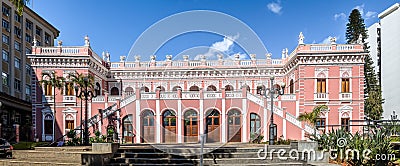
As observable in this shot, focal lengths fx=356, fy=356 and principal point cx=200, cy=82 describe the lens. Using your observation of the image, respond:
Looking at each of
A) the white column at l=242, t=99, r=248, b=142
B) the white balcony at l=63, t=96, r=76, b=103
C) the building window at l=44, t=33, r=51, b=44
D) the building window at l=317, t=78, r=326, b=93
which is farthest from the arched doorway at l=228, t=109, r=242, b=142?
the building window at l=44, t=33, r=51, b=44

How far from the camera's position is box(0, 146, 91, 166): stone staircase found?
40.0 ft

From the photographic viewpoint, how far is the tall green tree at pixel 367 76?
130 feet

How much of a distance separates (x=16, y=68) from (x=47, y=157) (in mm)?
34555

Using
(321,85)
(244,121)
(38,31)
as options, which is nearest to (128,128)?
(244,121)

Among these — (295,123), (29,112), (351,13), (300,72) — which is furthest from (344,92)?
(29,112)

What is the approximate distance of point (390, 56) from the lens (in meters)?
41.2

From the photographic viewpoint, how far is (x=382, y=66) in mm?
43188

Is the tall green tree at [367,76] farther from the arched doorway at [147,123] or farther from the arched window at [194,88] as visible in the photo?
the arched doorway at [147,123]

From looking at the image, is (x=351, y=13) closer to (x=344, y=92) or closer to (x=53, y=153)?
(x=344, y=92)

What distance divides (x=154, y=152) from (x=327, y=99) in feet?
65.1

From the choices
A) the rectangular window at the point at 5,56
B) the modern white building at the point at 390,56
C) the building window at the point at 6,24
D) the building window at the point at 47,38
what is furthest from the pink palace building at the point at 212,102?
the building window at the point at 47,38

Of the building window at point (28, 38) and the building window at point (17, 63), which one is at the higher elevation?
the building window at point (28, 38)

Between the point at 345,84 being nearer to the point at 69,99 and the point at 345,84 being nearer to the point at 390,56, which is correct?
the point at 390,56

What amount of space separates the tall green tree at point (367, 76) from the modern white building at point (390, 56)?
128 centimetres
